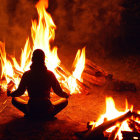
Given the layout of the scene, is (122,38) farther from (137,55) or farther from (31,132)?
(31,132)

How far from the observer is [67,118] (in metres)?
4.75

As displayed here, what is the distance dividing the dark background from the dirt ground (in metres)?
3.68

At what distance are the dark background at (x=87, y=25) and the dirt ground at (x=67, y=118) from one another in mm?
3684

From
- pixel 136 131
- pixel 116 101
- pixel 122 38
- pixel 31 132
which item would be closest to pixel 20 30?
pixel 122 38

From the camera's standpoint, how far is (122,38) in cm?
1128

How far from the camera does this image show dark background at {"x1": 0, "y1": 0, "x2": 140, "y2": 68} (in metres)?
10.8

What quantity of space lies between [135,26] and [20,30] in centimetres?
613

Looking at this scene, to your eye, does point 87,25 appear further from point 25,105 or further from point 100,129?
point 100,129

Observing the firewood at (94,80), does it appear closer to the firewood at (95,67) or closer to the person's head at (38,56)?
the firewood at (95,67)

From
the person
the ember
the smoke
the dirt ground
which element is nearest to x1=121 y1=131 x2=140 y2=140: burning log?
the ember

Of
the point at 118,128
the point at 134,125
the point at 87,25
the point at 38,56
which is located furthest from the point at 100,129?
the point at 87,25

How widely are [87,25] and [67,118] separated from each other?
755 cm

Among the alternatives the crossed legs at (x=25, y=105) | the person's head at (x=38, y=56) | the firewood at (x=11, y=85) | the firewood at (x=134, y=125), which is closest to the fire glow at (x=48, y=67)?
the firewood at (x=11, y=85)

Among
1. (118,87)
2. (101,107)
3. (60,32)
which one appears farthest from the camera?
(60,32)
